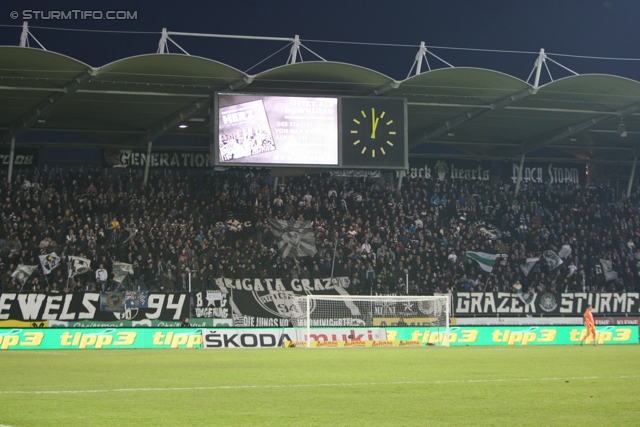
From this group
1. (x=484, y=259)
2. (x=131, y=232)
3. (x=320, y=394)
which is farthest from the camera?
(x=484, y=259)

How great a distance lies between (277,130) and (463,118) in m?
10.1

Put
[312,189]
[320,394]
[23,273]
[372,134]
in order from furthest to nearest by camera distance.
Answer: [312,189]
[23,273]
[372,134]
[320,394]

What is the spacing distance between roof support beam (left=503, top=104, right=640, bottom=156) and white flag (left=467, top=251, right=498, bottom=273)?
669 cm

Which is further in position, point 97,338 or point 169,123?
point 169,123

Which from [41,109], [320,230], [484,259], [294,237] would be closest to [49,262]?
[41,109]

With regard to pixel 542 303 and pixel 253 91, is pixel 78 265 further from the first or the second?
pixel 542 303

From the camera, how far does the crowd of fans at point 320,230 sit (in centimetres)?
3177

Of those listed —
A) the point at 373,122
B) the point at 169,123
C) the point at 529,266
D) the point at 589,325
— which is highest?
the point at 169,123

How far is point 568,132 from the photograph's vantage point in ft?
128

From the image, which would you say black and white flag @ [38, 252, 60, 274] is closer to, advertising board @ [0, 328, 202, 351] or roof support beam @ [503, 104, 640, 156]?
advertising board @ [0, 328, 202, 351]

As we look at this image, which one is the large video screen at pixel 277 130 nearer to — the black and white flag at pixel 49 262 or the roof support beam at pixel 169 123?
the roof support beam at pixel 169 123

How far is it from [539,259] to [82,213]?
67.3 feet

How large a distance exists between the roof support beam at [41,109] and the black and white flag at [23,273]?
5.99 meters

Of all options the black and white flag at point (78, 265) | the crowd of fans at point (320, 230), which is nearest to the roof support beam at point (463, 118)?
the crowd of fans at point (320, 230)
